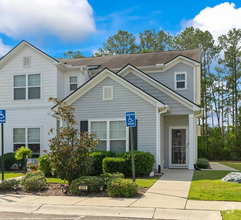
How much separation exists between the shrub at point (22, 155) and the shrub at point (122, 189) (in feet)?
29.1

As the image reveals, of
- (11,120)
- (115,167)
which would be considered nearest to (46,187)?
(115,167)

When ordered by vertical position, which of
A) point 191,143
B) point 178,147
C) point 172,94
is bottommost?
point 178,147

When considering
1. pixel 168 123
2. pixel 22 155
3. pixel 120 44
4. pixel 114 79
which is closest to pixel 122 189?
pixel 114 79

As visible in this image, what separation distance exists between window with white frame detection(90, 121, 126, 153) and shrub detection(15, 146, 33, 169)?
436cm

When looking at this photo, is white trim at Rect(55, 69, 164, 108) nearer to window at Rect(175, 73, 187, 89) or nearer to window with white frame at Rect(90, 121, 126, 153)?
window with white frame at Rect(90, 121, 126, 153)

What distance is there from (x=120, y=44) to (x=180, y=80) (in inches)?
1029

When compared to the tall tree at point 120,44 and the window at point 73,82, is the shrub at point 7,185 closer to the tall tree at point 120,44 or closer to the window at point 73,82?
the window at point 73,82

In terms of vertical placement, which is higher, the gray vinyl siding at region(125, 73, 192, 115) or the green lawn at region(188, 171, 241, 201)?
the gray vinyl siding at region(125, 73, 192, 115)

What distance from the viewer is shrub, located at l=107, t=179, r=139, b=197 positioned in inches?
356

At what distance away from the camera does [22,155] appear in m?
16.6

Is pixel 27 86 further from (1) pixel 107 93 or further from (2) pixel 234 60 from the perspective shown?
(2) pixel 234 60

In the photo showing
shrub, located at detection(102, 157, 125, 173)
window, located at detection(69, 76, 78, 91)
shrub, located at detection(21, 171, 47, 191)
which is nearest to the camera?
shrub, located at detection(21, 171, 47, 191)

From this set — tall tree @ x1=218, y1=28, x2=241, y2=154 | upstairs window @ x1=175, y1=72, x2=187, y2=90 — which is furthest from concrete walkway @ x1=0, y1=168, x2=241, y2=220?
tall tree @ x1=218, y1=28, x2=241, y2=154

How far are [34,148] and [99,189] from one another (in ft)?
32.7
